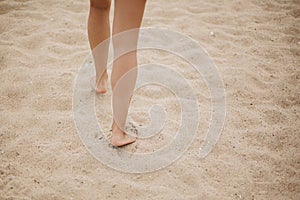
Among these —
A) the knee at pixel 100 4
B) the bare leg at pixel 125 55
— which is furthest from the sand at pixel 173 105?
the knee at pixel 100 4

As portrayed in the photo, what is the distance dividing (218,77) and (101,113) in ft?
3.64

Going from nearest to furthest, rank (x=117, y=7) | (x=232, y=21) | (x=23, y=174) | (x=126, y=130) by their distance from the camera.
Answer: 1. (x=117, y=7)
2. (x=23, y=174)
3. (x=126, y=130)
4. (x=232, y=21)

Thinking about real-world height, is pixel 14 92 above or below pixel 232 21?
below

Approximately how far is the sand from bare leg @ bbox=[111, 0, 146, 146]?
1.40 feet

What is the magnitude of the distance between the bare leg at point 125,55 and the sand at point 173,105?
16.8 inches

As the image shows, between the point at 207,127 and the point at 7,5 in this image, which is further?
the point at 7,5

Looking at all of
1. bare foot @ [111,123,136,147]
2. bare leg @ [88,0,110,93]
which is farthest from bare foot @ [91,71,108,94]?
bare foot @ [111,123,136,147]

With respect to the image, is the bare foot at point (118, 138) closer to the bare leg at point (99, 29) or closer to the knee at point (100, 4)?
the bare leg at point (99, 29)

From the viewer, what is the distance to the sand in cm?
176

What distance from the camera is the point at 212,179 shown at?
1809mm

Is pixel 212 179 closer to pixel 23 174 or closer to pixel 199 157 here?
pixel 199 157

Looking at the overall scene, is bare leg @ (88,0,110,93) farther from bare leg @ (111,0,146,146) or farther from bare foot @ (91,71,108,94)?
bare leg @ (111,0,146,146)

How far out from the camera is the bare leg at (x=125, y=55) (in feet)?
4.76

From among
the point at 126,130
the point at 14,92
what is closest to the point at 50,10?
the point at 14,92
